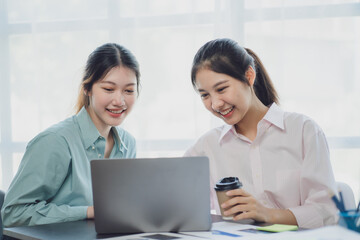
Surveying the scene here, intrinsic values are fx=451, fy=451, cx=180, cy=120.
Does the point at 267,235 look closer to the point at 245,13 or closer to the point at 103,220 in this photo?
the point at 103,220

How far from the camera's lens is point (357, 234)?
89 cm

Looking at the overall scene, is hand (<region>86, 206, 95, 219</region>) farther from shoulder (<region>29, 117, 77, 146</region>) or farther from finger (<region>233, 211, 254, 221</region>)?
finger (<region>233, 211, 254, 221</region>)

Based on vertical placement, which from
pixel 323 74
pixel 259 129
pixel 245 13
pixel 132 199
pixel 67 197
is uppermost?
pixel 245 13

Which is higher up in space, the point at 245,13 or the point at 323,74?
the point at 245,13

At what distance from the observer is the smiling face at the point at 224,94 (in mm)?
1723

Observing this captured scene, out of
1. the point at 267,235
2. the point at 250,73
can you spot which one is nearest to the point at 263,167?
the point at 250,73

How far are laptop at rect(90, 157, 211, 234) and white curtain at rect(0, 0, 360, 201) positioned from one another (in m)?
1.72

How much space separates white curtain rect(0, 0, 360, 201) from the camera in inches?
115

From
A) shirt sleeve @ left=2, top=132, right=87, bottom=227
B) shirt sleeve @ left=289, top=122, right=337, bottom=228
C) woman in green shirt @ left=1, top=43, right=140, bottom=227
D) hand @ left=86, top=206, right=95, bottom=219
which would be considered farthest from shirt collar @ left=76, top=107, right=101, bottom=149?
shirt sleeve @ left=289, top=122, right=337, bottom=228

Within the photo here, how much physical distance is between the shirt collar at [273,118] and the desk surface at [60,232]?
49cm

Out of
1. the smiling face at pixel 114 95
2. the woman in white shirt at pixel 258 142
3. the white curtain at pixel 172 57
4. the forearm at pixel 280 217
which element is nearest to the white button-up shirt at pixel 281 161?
the woman in white shirt at pixel 258 142

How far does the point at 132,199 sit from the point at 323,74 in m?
2.04

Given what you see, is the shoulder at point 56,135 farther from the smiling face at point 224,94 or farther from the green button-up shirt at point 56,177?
the smiling face at point 224,94

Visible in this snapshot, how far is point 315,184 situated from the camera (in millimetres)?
1679
